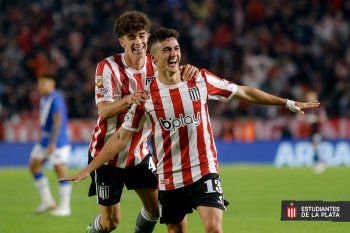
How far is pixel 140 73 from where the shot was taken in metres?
7.99

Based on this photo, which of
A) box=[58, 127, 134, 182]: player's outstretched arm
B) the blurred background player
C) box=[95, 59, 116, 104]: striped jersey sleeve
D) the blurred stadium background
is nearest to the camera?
box=[58, 127, 134, 182]: player's outstretched arm

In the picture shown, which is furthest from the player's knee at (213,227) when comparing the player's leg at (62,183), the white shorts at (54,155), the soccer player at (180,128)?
the white shorts at (54,155)

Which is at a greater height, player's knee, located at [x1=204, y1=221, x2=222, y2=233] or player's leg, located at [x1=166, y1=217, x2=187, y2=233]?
player's knee, located at [x1=204, y1=221, x2=222, y2=233]

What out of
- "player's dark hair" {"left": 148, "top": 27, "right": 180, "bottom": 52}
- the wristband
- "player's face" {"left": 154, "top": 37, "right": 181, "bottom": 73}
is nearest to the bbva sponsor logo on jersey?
"player's face" {"left": 154, "top": 37, "right": 181, "bottom": 73}

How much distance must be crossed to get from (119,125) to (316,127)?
42.2ft

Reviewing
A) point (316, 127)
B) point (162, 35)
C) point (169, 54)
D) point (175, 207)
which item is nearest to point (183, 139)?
point (175, 207)

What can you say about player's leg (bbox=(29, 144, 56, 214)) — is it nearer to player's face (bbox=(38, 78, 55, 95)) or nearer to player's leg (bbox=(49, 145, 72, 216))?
player's leg (bbox=(49, 145, 72, 216))

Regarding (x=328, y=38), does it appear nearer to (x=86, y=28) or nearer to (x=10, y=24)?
(x=86, y=28)

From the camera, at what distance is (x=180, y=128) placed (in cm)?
717

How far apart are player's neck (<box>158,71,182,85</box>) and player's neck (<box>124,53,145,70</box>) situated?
0.69 m

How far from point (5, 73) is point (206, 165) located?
1733 centimetres

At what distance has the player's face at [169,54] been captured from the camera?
711cm

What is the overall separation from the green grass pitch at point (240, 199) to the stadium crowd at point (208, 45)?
8.79 feet

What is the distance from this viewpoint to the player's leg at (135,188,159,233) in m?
8.32
